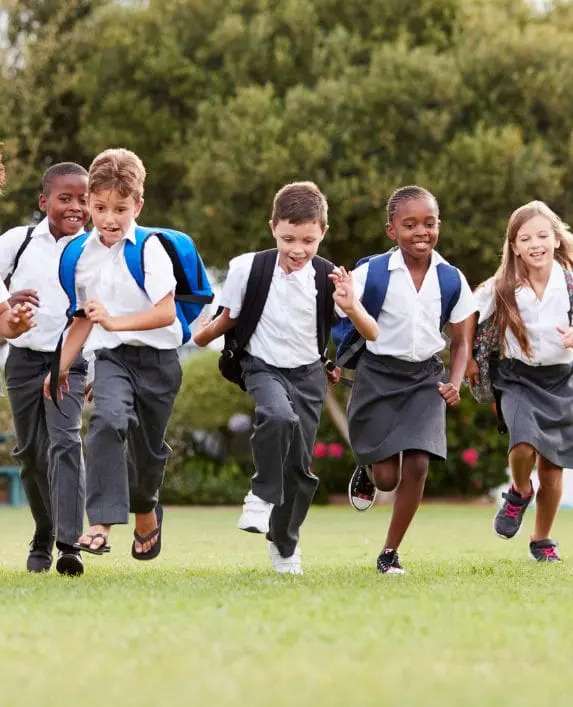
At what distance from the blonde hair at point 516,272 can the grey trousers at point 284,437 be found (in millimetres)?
1369

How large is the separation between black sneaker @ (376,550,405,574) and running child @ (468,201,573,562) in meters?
1.15

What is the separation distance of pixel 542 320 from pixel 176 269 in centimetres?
231

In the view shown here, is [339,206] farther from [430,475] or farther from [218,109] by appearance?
[430,475]

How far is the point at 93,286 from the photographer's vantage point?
297 inches

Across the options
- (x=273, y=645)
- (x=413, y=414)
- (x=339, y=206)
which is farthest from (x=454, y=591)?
(x=339, y=206)

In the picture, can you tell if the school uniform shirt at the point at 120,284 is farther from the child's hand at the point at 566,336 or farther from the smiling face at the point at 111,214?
the child's hand at the point at 566,336

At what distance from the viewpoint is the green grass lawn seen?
4070 millimetres

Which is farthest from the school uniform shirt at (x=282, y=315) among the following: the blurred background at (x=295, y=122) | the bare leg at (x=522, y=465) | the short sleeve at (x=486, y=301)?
the blurred background at (x=295, y=122)

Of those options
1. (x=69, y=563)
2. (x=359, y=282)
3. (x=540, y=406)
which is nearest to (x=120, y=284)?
(x=359, y=282)

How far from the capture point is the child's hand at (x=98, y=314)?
7.00 m

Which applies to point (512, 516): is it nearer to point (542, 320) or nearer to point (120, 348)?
point (542, 320)

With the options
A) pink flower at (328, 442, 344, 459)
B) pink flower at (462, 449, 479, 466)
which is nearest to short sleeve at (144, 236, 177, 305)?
pink flower at (328, 442, 344, 459)

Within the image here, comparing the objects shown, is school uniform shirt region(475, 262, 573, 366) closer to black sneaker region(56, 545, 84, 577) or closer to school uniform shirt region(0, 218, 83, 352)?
school uniform shirt region(0, 218, 83, 352)

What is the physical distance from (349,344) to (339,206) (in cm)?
1233
